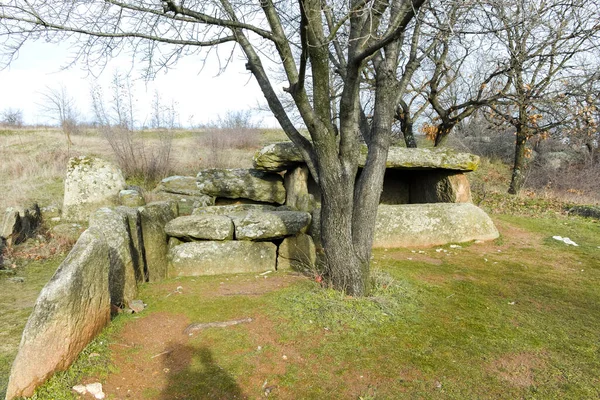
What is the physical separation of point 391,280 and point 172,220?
3137mm

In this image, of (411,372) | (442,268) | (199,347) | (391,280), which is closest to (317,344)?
(411,372)

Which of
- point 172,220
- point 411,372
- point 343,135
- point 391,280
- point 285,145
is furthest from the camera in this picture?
point 285,145

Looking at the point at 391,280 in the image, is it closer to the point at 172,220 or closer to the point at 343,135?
the point at 343,135

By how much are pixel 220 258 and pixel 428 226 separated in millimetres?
3712

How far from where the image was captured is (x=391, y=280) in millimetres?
4570

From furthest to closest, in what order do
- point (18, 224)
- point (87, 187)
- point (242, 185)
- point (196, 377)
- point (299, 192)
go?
point (87, 187)
point (242, 185)
point (299, 192)
point (18, 224)
point (196, 377)

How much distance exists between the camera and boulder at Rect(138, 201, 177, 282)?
5125 mm

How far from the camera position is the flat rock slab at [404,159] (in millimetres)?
7402

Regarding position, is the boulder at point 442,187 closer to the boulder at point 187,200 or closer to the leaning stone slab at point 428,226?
the leaning stone slab at point 428,226

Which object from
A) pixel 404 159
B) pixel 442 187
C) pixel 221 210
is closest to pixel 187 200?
pixel 221 210

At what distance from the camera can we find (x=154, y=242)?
5.22 m

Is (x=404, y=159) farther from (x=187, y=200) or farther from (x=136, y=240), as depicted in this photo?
(x=136, y=240)

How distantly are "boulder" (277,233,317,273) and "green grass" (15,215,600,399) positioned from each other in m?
0.70

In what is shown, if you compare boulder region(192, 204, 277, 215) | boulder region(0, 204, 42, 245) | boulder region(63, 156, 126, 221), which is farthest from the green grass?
boulder region(63, 156, 126, 221)
